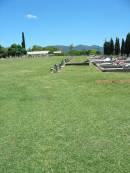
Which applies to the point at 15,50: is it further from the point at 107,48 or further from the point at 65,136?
the point at 65,136

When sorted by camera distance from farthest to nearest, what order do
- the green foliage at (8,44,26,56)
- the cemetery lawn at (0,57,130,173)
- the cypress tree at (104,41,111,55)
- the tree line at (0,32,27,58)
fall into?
the green foliage at (8,44,26,56) < the tree line at (0,32,27,58) < the cypress tree at (104,41,111,55) < the cemetery lawn at (0,57,130,173)

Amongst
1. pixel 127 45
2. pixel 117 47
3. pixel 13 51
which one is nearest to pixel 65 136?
pixel 127 45

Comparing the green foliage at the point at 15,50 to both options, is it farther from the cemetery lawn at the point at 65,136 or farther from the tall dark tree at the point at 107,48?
the cemetery lawn at the point at 65,136

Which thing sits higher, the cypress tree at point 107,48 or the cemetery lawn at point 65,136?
the cypress tree at point 107,48

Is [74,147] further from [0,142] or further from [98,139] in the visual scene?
[0,142]

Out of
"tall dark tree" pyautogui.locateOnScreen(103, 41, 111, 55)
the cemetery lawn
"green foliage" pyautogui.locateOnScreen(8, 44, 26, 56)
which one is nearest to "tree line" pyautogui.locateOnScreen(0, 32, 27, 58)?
"green foliage" pyautogui.locateOnScreen(8, 44, 26, 56)

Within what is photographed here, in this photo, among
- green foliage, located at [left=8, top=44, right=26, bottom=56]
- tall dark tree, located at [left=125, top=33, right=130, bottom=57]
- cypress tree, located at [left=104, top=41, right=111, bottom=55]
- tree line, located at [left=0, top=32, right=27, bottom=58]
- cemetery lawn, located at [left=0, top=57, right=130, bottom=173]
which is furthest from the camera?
green foliage, located at [left=8, top=44, right=26, bottom=56]

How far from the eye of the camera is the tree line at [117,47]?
260ft

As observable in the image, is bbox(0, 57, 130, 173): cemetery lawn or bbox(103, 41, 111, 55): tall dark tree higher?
bbox(103, 41, 111, 55): tall dark tree

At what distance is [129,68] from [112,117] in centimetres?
2140

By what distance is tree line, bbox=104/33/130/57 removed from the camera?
79312 millimetres

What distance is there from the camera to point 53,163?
5898 mm

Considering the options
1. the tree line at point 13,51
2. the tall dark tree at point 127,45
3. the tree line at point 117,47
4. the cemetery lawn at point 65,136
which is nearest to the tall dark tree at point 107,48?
the tree line at point 117,47

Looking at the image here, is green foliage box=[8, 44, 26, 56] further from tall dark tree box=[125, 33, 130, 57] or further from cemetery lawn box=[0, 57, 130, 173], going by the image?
cemetery lawn box=[0, 57, 130, 173]
